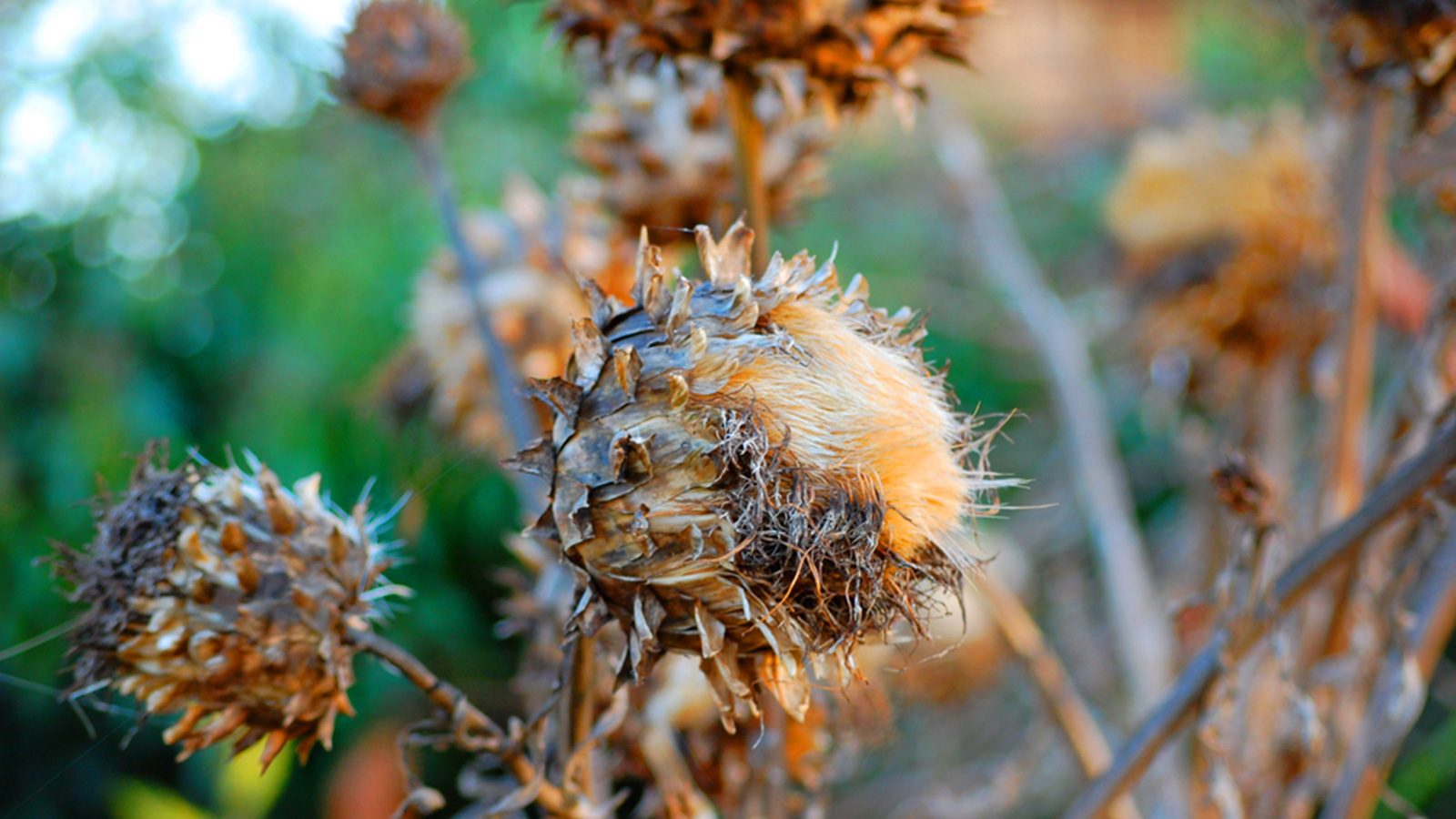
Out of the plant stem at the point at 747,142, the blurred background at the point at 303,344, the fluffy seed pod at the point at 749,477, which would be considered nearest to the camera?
the fluffy seed pod at the point at 749,477

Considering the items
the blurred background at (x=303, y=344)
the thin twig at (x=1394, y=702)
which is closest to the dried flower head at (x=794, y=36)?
the thin twig at (x=1394, y=702)

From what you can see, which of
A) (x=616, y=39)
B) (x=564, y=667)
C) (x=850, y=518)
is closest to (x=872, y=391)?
(x=850, y=518)

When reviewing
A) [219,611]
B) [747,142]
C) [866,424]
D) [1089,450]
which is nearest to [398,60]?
[747,142]

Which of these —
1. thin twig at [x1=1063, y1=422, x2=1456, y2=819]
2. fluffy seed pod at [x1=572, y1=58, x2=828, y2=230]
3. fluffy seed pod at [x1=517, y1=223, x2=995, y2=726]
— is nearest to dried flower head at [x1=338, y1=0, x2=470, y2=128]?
fluffy seed pod at [x1=572, y1=58, x2=828, y2=230]

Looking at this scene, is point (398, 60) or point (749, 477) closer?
point (749, 477)

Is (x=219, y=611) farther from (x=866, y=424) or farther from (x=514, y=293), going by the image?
(x=514, y=293)

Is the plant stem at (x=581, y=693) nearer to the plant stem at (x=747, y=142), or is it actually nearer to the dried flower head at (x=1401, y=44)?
the plant stem at (x=747, y=142)
